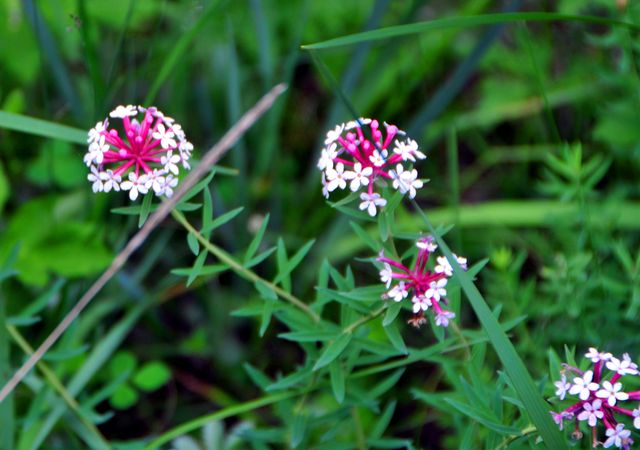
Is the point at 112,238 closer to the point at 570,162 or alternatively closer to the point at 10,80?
the point at 10,80

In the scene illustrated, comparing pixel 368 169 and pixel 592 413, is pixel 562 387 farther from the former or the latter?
pixel 368 169

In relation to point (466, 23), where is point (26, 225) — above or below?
below

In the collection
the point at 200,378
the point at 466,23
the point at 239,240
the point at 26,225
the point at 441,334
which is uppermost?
the point at 466,23

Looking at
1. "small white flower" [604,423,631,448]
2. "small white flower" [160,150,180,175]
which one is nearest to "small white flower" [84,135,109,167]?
"small white flower" [160,150,180,175]

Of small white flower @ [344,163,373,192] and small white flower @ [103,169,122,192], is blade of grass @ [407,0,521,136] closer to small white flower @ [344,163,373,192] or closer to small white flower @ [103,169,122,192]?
small white flower @ [344,163,373,192]

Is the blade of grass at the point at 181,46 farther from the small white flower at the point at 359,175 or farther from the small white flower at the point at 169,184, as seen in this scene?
the small white flower at the point at 359,175

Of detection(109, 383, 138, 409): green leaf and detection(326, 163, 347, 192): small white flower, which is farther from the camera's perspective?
detection(109, 383, 138, 409): green leaf

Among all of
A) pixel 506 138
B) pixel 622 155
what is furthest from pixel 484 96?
pixel 622 155

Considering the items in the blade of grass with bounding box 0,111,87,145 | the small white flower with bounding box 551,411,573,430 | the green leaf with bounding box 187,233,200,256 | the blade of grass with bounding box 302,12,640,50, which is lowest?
the small white flower with bounding box 551,411,573,430
